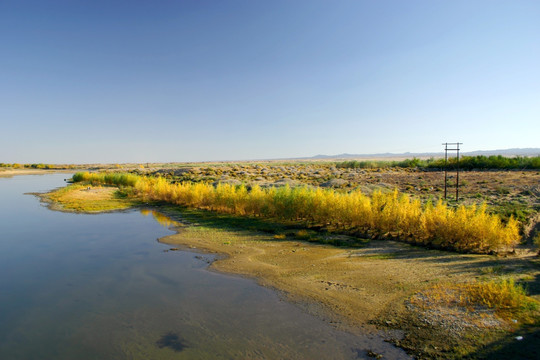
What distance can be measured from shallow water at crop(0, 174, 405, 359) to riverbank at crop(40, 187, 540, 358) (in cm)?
58

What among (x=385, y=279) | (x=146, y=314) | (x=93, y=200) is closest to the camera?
(x=146, y=314)

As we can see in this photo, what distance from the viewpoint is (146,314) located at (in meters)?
7.04

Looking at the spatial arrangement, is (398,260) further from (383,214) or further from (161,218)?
(161,218)

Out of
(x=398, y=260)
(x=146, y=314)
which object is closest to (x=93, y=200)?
(x=146, y=314)

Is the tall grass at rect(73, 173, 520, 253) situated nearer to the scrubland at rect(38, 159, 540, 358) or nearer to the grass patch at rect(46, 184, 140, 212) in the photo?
the scrubland at rect(38, 159, 540, 358)

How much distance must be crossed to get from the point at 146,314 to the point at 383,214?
385 inches

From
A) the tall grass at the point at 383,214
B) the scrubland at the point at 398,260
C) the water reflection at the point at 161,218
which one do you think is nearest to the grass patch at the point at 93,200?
the water reflection at the point at 161,218

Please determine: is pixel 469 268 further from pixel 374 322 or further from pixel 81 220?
pixel 81 220

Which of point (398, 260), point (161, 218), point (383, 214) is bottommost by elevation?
point (161, 218)

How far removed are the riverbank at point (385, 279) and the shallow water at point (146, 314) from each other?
0.58m

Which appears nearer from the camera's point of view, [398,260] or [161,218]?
[398,260]

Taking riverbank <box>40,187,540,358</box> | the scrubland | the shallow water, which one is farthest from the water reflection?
the shallow water

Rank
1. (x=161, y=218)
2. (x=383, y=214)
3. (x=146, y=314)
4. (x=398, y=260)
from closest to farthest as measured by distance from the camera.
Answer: (x=146, y=314)
(x=398, y=260)
(x=383, y=214)
(x=161, y=218)

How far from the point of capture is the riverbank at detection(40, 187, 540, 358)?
549 centimetres
